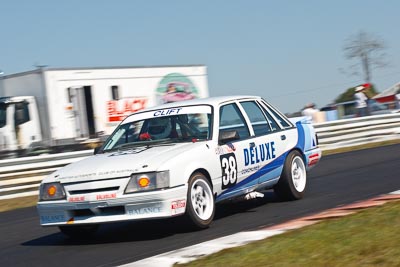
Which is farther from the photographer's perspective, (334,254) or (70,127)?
(70,127)

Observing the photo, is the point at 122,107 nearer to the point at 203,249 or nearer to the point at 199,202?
the point at 199,202

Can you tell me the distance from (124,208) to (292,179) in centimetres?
294

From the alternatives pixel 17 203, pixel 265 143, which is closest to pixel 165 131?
pixel 265 143

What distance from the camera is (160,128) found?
8516 mm

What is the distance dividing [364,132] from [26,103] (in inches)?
375

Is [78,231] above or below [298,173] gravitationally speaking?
below

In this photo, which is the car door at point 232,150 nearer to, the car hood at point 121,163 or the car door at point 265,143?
the car door at point 265,143

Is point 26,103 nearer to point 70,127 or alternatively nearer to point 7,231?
point 70,127

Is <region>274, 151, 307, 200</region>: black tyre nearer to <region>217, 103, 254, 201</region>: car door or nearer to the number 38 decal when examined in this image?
<region>217, 103, 254, 201</region>: car door

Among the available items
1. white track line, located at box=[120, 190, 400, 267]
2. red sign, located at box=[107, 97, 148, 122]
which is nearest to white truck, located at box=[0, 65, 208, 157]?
red sign, located at box=[107, 97, 148, 122]

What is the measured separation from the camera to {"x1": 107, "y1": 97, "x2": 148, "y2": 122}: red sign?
21.9m

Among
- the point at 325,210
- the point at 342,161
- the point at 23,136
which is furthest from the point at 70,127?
the point at 325,210

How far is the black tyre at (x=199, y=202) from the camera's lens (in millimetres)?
7531

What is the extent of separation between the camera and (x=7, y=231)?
9.46 metres
